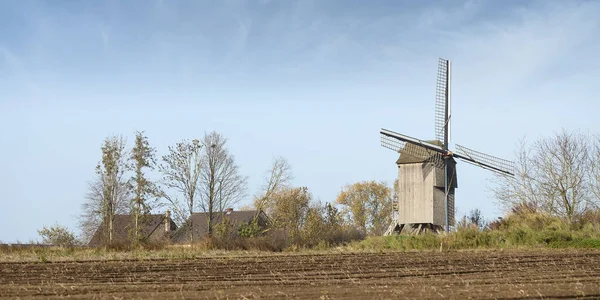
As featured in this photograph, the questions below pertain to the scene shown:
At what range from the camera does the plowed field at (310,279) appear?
1520 cm

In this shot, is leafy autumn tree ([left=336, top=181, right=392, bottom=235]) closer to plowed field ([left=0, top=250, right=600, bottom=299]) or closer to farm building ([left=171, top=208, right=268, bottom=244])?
farm building ([left=171, top=208, right=268, bottom=244])

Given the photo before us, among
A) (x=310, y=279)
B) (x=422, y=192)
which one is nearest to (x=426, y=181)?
(x=422, y=192)

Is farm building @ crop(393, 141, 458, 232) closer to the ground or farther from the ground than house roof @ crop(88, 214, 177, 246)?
farther from the ground

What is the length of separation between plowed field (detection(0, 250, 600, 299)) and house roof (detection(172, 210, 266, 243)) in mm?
24902

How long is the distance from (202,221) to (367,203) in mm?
28261

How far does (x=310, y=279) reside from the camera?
19109 millimetres

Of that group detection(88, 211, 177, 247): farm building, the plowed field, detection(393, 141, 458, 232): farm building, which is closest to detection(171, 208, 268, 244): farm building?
detection(88, 211, 177, 247): farm building

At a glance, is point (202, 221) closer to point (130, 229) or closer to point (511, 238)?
point (130, 229)

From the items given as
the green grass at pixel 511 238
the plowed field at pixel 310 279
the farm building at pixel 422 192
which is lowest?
the plowed field at pixel 310 279

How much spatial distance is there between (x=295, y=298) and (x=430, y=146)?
108 feet

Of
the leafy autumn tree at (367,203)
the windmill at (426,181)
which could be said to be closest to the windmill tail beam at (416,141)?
the windmill at (426,181)

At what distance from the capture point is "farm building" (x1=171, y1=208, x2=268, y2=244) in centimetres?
5123

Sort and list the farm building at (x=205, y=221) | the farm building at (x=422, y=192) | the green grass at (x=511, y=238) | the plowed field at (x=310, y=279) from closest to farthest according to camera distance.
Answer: the plowed field at (x=310, y=279)
the green grass at (x=511, y=238)
the farm building at (x=422, y=192)
the farm building at (x=205, y=221)

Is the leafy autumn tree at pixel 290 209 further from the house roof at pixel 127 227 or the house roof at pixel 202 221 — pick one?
the house roof at pixel 127 227
